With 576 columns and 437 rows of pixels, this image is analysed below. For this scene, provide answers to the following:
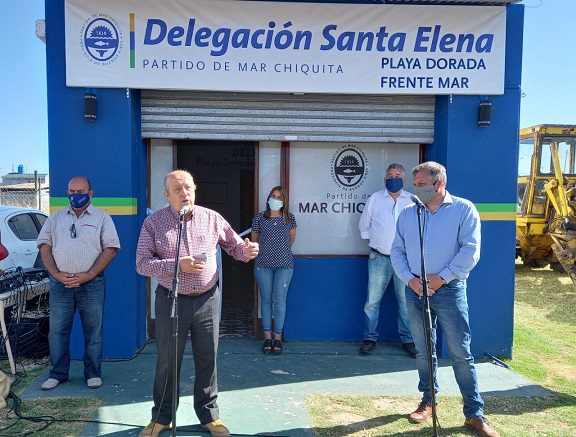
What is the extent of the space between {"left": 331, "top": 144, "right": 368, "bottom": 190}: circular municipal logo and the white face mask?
2.98 ft

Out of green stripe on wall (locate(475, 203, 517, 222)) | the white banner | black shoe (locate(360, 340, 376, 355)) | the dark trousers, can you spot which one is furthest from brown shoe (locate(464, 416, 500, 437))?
the white banner

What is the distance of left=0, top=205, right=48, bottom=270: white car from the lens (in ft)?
25.8

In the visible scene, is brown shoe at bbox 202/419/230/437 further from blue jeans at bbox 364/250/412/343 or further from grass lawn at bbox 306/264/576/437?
blue jeans at bbox 364/250/412/343

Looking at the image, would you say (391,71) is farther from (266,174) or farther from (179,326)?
(179,326)

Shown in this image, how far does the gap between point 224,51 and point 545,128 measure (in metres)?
8.98

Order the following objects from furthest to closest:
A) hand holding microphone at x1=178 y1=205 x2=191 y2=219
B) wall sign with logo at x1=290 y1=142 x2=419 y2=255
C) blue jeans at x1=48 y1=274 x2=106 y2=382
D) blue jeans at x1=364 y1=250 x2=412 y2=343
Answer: wall sign with logo at x1=290 y1=142 x2=419 y2=255
blue jeans at x1=364 y1=250 x2=412 y2=343
blue jeans at x1=48 y1=274 x2=106 y2=382
hand holding microphone at x1=178 y1=205 x2=191 y2=219

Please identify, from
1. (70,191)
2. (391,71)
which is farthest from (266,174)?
(70,191)

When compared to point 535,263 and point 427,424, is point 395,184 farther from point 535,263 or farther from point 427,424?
point 535,263

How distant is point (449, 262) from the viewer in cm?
382

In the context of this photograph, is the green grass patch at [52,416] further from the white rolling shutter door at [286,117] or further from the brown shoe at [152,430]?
the white rolling shutter door at [286,117]

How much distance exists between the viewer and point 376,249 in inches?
225

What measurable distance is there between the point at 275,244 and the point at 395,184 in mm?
1464

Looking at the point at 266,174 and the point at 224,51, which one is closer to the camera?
the point at 224,51

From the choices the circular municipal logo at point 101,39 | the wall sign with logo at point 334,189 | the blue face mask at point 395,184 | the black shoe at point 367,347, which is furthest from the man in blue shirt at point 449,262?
the circular municipal logo at point 101,39
